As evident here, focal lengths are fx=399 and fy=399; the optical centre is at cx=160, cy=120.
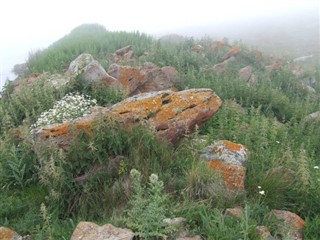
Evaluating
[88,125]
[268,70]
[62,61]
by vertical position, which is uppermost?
[88,125]

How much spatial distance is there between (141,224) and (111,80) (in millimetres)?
5366

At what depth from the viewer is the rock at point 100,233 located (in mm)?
4261

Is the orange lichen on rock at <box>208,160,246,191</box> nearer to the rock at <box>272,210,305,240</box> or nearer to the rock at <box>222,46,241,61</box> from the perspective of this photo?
Result: the rock at <box>272,210,305,240</box>

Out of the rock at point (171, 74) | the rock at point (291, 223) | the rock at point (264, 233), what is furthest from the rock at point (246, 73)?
the rock at point (264, 233)

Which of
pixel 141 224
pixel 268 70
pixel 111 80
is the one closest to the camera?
pixel 141 224

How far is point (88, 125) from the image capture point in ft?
20.3

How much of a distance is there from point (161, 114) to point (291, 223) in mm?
2751

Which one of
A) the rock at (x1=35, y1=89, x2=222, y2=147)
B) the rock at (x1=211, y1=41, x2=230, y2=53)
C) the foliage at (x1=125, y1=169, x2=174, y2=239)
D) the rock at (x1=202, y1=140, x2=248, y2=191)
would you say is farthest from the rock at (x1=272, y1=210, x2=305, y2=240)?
the rock at (x1=211, y1=41, x2=230, y2=53)

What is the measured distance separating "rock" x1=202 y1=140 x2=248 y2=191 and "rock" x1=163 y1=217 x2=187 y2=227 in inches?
40.7

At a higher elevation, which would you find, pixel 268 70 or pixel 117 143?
pixel 117 143

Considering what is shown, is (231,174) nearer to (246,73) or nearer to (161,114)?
(161,114)

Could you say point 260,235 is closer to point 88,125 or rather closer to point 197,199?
point 197,199

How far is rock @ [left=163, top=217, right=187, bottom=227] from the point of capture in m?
4.51

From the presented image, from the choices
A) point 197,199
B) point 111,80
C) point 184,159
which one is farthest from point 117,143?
point 111,80
